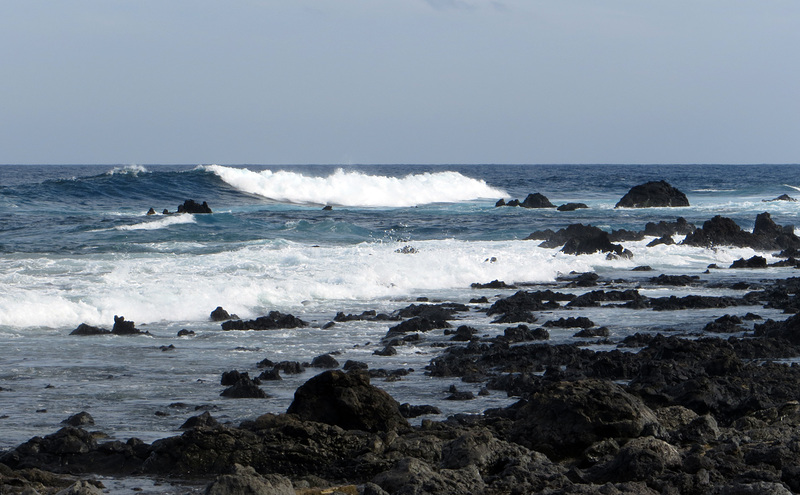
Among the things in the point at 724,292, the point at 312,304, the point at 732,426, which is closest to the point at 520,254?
the point at 724,292

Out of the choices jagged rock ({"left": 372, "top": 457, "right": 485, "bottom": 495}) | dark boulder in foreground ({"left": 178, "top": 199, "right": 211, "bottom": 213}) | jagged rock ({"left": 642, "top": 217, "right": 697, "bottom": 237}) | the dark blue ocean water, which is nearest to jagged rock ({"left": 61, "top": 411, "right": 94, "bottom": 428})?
jagged rock ({"left": 372, "top": 457, "right": 485, "bottom": 495})

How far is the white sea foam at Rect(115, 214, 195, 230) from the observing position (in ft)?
98.8

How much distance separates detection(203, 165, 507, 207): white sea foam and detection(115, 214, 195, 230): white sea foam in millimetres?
19601

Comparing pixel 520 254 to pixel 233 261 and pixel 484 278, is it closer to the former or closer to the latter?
pixel 484 278

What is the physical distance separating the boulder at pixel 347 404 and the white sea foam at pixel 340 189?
155 ft

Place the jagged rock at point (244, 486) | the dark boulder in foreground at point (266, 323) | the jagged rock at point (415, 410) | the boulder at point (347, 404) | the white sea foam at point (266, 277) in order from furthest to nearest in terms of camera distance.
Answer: the white sea foam at point (266, 277) < the dark boulder in foreground at point (266, 323) < the jagged rock at point (415, 410) < the boulder at point (347, 404) < the jagged rock at point (244, 486)

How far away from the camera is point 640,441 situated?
19.8 ft

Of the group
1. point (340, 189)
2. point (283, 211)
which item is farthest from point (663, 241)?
point (340, 189)

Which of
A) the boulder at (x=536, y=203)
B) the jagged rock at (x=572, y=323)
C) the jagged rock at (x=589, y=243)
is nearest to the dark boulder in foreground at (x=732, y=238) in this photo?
the jagged rock at (x=589, y=243)

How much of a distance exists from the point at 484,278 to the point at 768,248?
1148 cm

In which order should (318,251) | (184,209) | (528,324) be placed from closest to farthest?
(528,324)
(318,251)
(184,209)

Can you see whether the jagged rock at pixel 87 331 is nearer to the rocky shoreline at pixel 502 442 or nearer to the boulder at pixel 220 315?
the boulder at pixel 220 315

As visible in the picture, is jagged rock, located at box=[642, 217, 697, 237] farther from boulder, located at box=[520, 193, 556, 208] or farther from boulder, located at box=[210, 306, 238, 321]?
boulder, located at box=[210, 306, 238, 321]

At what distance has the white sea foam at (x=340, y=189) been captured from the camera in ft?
183
